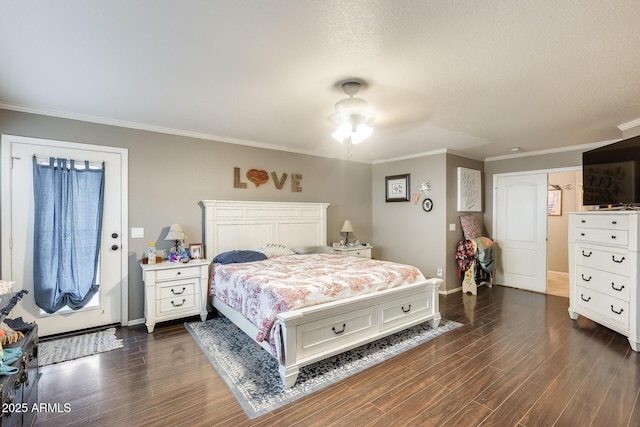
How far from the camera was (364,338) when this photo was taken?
2738mm

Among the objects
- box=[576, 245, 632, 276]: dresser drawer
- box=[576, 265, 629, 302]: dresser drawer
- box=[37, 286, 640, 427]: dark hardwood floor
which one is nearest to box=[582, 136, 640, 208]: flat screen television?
box=[576, 245, 632, 276]: dresser drawer

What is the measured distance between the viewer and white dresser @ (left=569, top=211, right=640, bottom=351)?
2867mm

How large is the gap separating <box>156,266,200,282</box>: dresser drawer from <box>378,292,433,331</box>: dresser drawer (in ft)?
7.36

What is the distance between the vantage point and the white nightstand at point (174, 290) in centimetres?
332

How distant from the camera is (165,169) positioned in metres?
3.80

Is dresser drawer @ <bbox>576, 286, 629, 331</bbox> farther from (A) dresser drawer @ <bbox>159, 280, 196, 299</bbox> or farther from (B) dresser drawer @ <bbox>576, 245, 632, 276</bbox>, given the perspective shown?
(A) dresser drawer @ <bbox>159, 280, 196, 299</bbox>

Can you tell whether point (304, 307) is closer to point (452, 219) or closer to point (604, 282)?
point (604, 282)

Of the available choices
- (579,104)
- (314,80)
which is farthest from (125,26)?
(579,104)

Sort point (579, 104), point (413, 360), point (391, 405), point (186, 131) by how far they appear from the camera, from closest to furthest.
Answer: point (391, 405)
point (413, 360)
point (579, 104)
point (186, 131)

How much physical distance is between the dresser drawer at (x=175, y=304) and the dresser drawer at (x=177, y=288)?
0.12ft

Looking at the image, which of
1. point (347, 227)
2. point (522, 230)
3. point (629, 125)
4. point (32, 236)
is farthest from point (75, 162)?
point (522, 230)

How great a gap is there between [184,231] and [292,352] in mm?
2456

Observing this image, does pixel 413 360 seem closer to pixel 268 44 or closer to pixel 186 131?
pixel 268 44

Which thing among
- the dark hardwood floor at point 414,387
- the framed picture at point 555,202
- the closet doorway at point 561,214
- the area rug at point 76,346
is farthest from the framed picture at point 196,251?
the framed picture at point 555,202
